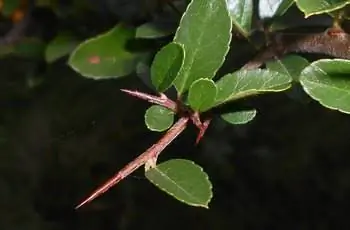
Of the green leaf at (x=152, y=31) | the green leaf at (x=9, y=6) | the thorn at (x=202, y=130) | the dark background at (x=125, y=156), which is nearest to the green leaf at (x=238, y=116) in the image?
the thorn at (x=202, y=130)

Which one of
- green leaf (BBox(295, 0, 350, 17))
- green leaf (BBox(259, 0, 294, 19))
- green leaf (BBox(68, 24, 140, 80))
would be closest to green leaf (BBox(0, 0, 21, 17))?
green leaf (BBox(68, 24, 140, 80))

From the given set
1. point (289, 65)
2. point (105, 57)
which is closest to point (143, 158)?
point (289, 65)

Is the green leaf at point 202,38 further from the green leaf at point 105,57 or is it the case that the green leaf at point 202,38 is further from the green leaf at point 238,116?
the green leaf at point 105,57

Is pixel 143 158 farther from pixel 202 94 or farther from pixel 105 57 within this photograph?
pixel 105 57

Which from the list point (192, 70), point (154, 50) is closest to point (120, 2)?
point (154, 50)

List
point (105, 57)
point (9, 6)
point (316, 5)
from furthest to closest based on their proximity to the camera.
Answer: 1. point (9, 6)
2. point (105, 57)
3. point (316, 5)

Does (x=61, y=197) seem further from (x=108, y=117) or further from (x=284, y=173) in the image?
(x=284, y=173)

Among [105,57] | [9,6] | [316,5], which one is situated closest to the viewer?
[316,5]
